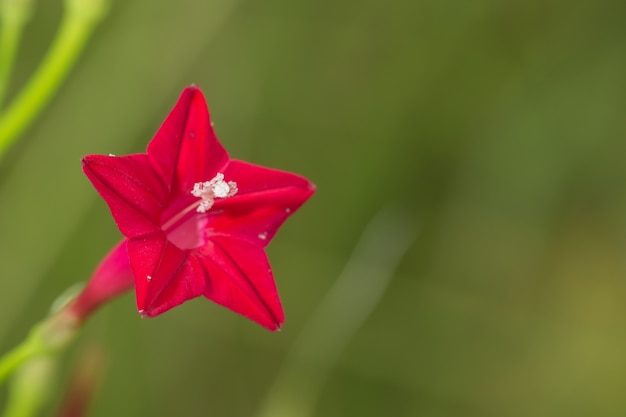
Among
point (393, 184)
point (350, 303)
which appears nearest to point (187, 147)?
point (350, 303)

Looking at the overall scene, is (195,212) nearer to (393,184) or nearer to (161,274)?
(161,274)

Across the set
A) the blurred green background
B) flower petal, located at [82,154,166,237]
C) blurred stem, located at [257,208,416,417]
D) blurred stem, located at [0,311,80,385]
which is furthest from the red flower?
the blurred green background

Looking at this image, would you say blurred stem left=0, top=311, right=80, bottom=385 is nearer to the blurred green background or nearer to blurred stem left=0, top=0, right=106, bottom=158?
blurred stem left=0, top=0, right=106, bottom=158

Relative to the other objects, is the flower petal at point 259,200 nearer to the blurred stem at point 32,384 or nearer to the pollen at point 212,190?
the pollen at point 212,190

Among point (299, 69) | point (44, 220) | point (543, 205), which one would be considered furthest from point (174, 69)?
point (543, 205)

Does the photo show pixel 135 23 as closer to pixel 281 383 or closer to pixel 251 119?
pixel 251 119
